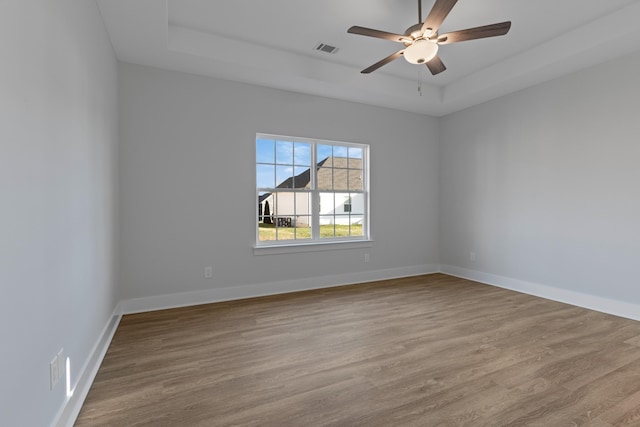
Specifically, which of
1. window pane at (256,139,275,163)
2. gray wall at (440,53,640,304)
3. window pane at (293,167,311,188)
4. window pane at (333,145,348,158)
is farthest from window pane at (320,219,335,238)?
gray wall at (440,53,640,304)

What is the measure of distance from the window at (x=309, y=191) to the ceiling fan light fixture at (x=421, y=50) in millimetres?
2080

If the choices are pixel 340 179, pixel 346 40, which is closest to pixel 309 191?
pixel 340 179

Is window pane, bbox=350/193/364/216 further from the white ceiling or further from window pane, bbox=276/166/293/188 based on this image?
the white ceiling

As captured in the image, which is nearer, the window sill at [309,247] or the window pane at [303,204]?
the window sill at [309,247]

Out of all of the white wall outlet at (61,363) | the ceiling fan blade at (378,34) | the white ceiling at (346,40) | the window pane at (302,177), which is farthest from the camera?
the window pane at (302,177)

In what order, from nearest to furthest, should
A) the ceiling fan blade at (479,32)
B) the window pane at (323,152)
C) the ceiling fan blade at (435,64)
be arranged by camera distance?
the ceiling fan blade at (479,32) < the ceiling fan blade at (435,64) < the window pane at (323,152)

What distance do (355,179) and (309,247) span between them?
1.33 meters

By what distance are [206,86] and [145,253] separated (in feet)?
6.86

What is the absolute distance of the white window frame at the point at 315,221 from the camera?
13.6ft

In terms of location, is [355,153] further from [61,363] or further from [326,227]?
[61,363]

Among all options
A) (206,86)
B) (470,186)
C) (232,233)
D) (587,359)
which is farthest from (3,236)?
(470,186)

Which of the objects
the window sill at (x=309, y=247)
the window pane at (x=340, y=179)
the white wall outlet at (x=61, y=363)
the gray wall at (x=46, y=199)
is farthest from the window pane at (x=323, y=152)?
the white wall outlet at (x=61, y=363)

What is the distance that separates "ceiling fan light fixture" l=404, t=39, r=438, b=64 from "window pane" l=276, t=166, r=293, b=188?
222 centimetres

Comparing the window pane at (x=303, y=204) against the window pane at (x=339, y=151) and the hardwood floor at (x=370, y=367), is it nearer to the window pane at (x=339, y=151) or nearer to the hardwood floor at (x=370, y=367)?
the window pane at (x=339, y=151)
